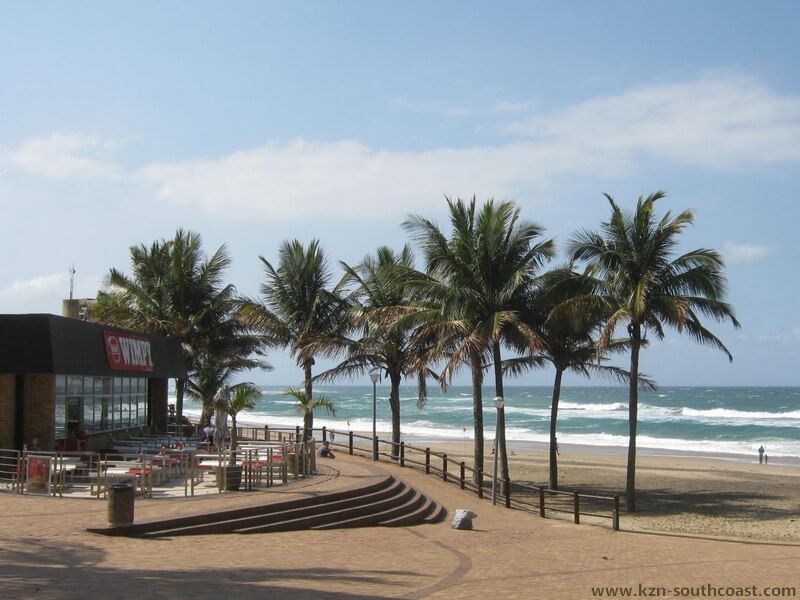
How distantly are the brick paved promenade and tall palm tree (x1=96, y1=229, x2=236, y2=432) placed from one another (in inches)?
689

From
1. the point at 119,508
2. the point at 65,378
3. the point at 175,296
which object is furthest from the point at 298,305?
the point at 119,508

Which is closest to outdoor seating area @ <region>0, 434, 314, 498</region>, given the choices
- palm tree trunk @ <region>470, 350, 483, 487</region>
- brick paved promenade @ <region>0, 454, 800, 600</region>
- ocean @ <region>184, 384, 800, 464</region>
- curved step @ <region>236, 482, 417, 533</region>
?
brick paved promenade @ <region>0, 454, 800, 600</region>

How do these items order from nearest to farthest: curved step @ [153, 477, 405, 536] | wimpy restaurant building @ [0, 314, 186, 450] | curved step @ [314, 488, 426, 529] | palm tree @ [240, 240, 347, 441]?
1. curved step @ [153, 477, 405, 536]
2. curved step @ [314, 488, 426, 529]
3. wimpy restaurant building @ [0, 314, 186, 450]
4. palm tree @ [240, 240, 347, 441]

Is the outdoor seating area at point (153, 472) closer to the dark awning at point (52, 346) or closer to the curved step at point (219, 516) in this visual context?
the curved step at point (219, 516)

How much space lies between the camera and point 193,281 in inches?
1432

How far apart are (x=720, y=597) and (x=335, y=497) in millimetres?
8637

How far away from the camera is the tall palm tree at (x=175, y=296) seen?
35.5m

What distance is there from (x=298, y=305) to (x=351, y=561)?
2261 cm

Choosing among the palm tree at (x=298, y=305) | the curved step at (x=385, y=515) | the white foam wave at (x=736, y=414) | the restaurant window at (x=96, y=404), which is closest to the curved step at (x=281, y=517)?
the curved step at (x=385, y=515)

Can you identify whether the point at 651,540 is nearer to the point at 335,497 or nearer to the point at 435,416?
the point at 335,497

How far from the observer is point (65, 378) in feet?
74.8

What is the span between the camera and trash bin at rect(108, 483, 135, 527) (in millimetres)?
13867

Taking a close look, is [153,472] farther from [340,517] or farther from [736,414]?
[736,414]

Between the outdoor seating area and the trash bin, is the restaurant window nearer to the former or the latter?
the outdoor seating area
